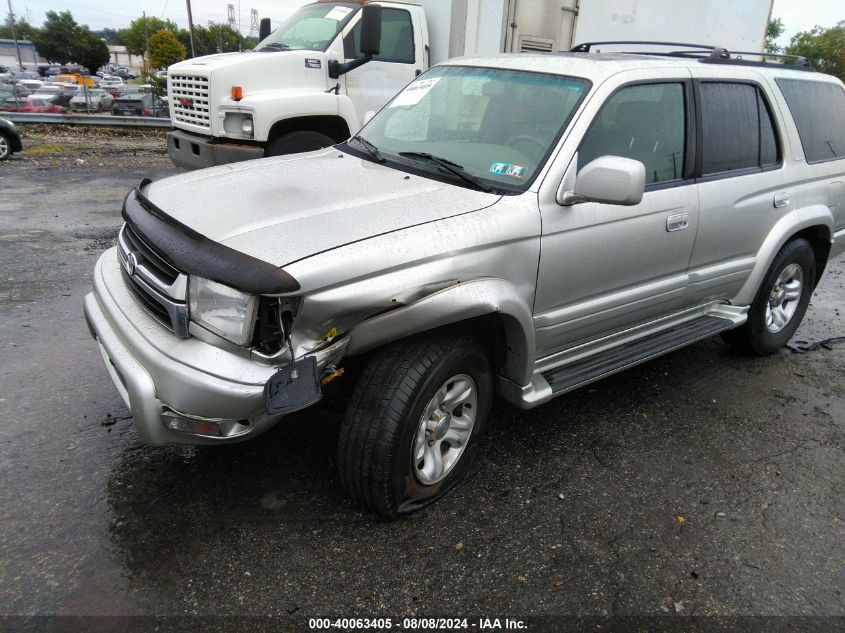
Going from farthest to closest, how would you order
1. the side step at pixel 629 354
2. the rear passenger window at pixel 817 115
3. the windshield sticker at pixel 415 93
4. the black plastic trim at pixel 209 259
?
the rear passenger window at pixel 817 115, the windshield sticker at pixel 415 93, the side step at pixel 629 354, the black plastic trim at pixel 209 259

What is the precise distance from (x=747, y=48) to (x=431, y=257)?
24.2 feet

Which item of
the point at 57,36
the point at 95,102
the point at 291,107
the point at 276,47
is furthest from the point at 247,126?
the point at 57,36

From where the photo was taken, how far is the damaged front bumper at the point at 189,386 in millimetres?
2229

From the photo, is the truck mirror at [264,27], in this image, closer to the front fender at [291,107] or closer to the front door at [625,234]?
the front fender at [291,107]

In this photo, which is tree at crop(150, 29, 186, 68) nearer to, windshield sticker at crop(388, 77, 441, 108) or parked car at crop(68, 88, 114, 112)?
parked car at crop(68, 88, 114, 112)

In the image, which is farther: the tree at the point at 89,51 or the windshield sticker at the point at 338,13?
the tree at the point at 89,51

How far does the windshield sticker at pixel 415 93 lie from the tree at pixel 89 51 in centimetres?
8172

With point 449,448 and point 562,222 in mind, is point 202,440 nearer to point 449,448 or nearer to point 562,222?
point 449,448

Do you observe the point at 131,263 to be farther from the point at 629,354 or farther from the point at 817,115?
the point at 817,115

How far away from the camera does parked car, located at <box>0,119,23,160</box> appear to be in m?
10.7

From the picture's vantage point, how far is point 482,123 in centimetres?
335

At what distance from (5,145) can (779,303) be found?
11.6 metres

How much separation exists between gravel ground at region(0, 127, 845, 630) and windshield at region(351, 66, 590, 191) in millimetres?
1422

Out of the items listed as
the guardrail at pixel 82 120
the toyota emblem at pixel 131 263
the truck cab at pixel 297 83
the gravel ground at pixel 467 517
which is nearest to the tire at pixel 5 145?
the guardrail at pixel 82 120
